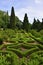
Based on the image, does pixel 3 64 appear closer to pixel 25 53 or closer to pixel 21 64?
pixel 21 64

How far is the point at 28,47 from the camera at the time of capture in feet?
83.5

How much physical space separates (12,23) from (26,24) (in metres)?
4.08

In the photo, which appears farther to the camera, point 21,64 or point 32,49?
point 32,49

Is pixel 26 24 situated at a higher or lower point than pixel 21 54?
higher

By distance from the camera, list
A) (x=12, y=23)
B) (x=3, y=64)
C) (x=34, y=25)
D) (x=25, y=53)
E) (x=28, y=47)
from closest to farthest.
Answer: (x=3, y=64) < (x=25, y=53) < (x=28, y=47) < (x=12, y=23) < (x=34, y=25)

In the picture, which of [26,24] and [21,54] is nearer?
[21,54]

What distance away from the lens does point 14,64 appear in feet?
51.2

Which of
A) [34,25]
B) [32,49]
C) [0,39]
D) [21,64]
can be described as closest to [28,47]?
[32,49]

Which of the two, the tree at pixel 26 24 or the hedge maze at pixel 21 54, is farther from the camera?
the tree at pixel 26 24

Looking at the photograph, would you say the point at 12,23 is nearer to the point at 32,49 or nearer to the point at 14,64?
the point at 32,49

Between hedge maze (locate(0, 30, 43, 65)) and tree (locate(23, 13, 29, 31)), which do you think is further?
tree (locate(23, 13, 29, 31))

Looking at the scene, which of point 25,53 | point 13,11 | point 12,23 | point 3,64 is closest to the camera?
point 3,64

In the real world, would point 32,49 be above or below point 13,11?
below

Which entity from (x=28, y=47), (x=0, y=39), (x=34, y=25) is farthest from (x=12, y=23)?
(x=28, y=47)
